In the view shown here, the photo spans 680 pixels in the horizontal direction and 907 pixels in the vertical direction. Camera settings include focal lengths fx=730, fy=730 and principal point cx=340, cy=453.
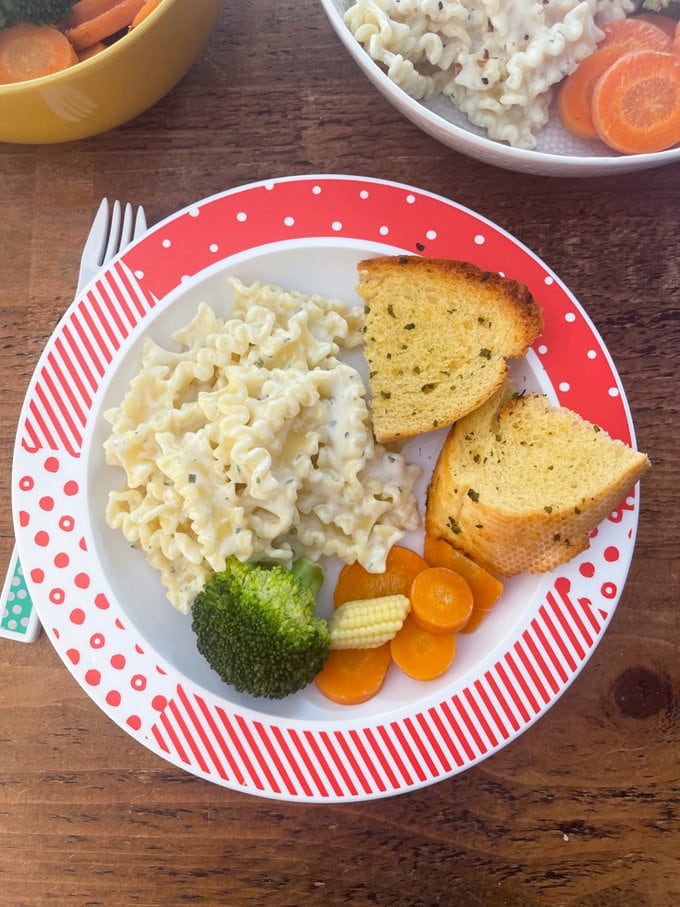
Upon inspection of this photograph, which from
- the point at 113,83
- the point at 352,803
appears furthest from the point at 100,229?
the point at 352,803

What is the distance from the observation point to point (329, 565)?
73.8 inches

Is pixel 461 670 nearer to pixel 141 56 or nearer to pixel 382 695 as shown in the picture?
pixel 382 695

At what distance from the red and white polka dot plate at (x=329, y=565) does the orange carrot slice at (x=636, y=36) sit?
458mm

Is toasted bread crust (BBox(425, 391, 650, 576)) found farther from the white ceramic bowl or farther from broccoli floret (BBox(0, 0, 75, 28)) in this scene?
broccoli floret (BBox(0, 0, 75, 28))

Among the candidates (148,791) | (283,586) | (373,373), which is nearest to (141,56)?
(373,373)

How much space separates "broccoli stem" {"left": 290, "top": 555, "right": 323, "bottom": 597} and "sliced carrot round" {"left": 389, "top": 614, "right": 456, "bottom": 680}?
0.23m

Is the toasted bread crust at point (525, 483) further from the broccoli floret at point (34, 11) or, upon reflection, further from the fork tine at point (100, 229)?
the broccoli floret at point (34, 11)

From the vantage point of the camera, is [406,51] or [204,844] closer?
[406,51]

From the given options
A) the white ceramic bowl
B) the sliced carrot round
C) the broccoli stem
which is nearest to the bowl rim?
the white ceramic bowl

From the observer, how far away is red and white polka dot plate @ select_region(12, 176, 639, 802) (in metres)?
1.69

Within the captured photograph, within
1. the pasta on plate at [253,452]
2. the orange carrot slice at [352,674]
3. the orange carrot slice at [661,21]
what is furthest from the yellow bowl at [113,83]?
the orange carrot slice at [352,674]

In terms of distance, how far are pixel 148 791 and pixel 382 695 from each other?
0.68m

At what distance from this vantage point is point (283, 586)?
1.66 metres

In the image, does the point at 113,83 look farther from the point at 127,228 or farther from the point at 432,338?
the point at 432,338
